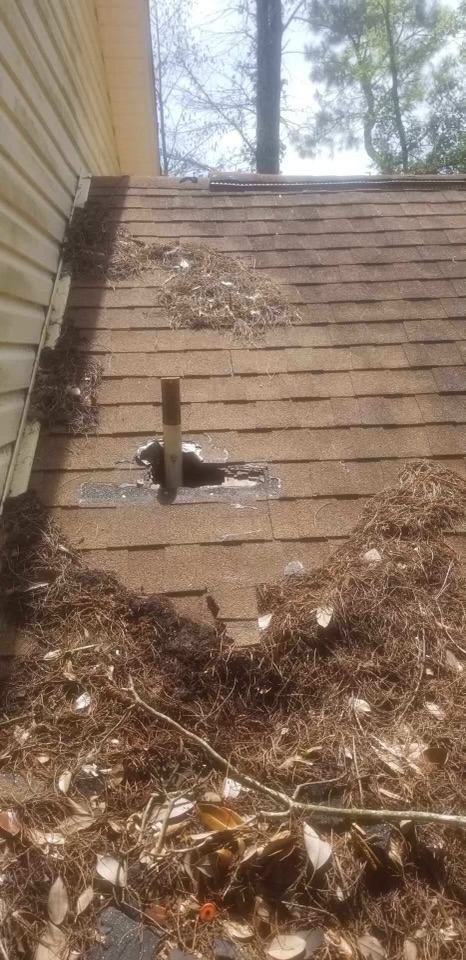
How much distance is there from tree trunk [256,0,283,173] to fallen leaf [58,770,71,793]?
14481 millimetres

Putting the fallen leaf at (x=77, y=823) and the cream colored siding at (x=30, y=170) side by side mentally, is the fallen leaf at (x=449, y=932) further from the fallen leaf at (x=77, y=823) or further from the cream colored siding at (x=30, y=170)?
the cream colored siding at (x=30, y=170)

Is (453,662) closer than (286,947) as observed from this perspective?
No

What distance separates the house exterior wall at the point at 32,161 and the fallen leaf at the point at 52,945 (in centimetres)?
151

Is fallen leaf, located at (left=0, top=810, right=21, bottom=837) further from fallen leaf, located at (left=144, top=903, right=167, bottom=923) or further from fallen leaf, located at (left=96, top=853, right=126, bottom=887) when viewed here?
fallen leaf, located at (left=144, top=903, right=167, bottom=923)

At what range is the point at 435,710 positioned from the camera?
1819mm

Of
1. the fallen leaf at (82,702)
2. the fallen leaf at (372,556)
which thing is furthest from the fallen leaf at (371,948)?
the fallen leaf at (372,556)

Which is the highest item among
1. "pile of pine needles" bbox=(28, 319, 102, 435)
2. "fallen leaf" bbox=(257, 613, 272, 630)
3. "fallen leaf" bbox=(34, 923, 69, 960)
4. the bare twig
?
"pile of pine needles" bbox=(28, 319, 102, 435)

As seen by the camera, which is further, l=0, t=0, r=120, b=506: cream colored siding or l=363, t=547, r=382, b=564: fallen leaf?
l=0, t=0, r=120, b=506: cream colored siding

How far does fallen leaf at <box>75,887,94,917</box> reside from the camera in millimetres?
1365

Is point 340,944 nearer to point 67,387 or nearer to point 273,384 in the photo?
point 273,384

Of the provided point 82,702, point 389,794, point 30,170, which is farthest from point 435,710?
point 30,170

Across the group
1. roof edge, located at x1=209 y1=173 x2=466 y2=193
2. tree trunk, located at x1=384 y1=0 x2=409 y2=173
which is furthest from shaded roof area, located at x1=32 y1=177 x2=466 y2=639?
tree trunk, located at x1=384 y1=0 x2=409 y2=173

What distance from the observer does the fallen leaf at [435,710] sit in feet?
5.90

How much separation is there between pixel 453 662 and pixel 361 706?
389 millimetres
